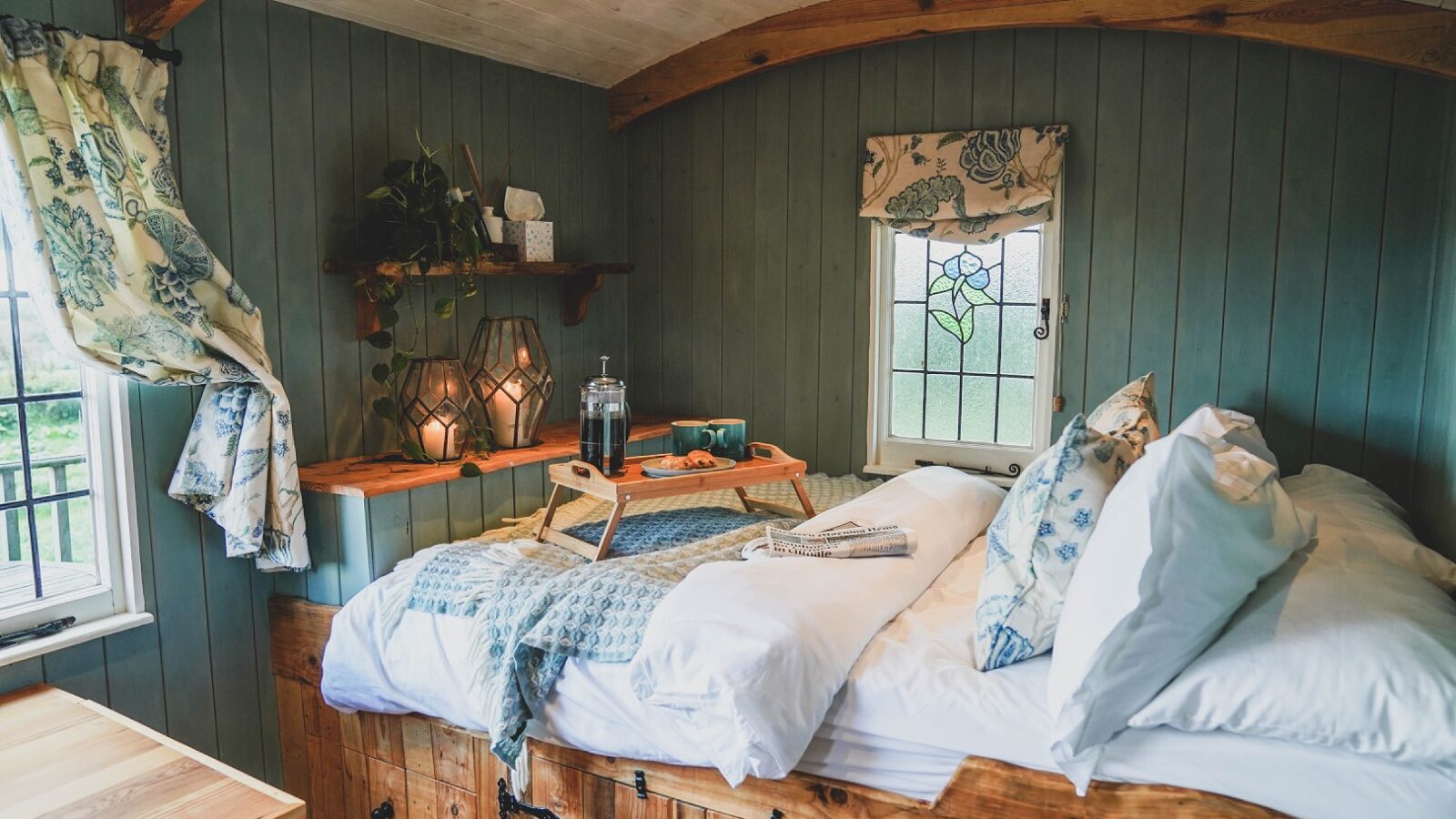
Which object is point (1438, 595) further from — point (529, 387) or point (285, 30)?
point (285, 30)

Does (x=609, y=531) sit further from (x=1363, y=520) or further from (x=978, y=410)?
(x=1363, y=520)

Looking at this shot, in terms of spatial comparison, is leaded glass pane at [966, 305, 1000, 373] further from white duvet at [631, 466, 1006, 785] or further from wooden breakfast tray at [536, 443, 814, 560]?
white duvet at [631, 466, 1006, 785]

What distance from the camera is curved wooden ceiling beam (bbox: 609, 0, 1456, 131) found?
2551 millimetres

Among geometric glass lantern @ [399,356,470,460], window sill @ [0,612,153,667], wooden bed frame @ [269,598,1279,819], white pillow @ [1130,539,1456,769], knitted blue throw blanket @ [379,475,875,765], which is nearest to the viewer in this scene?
white pillow @ [1130,539,1456,769]

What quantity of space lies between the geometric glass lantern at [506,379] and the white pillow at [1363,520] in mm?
2090

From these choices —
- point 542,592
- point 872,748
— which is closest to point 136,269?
point 542,592

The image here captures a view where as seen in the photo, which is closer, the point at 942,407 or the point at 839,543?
the point at 839,543

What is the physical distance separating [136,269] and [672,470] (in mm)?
1289

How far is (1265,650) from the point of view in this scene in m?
1.50

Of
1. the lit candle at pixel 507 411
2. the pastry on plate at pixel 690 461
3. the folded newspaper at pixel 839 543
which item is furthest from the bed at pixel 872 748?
the lit candle at pixel 507 411

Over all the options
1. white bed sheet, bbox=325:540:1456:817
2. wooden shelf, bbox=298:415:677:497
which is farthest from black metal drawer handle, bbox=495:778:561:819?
→ wooden shelf, bbox=298:415:677:497

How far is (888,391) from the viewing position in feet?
11.6

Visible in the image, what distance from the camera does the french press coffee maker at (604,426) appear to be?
2.50 metres

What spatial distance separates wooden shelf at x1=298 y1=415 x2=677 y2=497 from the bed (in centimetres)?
27
